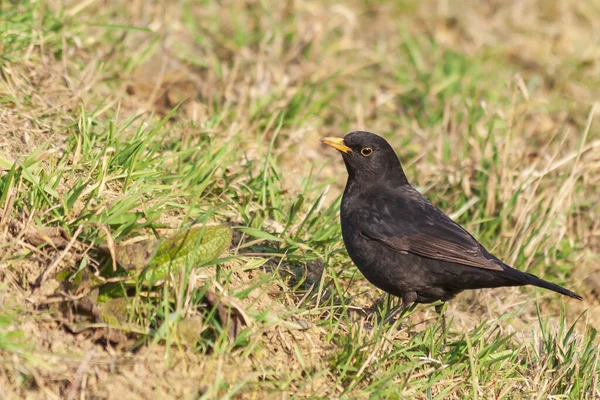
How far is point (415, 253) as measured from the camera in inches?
196

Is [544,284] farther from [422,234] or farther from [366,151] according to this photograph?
[366,151]

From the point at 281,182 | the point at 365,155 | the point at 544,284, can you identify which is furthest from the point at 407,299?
the point at 281,182

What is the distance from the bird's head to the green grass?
350 millimetres

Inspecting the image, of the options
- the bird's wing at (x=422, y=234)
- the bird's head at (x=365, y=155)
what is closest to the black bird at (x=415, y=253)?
the bird's wing at (x=422, y=234)

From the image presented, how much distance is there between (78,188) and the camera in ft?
14.0

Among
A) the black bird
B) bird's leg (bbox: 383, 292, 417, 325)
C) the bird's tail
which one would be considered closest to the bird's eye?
the black bird

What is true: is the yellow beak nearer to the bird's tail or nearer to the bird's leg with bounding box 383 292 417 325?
the bird's leg with bounding box 383 292 417 325

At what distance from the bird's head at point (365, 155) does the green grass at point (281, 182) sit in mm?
350

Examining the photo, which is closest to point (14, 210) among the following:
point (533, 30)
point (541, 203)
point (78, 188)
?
point (78, 188)

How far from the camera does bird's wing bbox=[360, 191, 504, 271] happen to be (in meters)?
4.86

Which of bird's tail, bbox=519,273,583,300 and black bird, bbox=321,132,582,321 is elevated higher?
bird's tail, bbox=519,273,583,300

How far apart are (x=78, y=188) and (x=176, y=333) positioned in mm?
990

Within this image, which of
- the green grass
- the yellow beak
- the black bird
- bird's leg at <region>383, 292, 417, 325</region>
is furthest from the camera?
the yellow beak

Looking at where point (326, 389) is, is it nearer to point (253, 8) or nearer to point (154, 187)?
point (154, 187)
